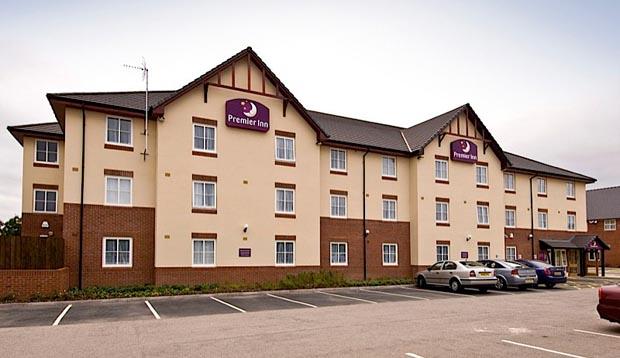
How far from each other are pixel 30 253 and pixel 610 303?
17.5 m

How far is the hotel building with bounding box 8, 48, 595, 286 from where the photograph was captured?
2178cm

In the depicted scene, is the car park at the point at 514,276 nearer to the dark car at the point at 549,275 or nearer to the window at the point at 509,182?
the dark car at the point at 549,275

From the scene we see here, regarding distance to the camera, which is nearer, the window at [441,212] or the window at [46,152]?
the window at [46,152]

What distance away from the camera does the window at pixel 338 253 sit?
26984 millimetres

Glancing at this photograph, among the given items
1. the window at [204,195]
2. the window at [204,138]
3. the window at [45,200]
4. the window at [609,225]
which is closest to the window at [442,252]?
the window at [204,195]

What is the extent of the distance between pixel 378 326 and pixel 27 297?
480 inches

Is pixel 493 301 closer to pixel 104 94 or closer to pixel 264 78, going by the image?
pixel 264 78

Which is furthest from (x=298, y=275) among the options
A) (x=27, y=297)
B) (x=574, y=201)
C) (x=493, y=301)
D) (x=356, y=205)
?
(x=574, y=201)

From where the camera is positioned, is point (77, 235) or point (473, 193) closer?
point (77, 235)

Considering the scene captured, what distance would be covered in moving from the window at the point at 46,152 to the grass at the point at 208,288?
29.6 feet

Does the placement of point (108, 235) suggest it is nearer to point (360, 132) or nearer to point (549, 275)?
point (360, 132)

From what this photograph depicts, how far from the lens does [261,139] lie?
24922 millimetres

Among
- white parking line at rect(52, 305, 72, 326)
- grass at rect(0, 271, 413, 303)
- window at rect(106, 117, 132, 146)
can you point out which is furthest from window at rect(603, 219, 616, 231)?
white parking line at rect(52, 305, 72, 326)

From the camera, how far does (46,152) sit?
26375mm
